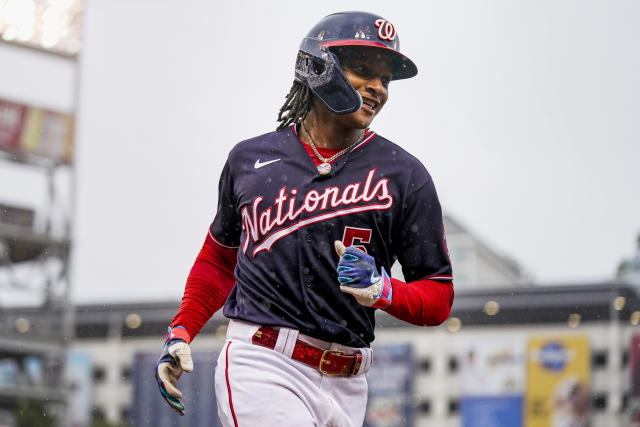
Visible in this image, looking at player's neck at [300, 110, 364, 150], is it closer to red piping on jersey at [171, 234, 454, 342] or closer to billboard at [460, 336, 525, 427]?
red piping on jersey at [171, 234, 454, 342]

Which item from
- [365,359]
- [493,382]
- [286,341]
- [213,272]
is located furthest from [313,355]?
[493,382]

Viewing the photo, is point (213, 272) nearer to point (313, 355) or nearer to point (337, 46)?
point (313, 355)

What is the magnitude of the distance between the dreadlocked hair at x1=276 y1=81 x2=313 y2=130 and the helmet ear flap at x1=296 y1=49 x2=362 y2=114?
0.13m

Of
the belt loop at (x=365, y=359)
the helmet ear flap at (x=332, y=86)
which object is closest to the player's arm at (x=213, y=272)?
the helmet ear flap at (x=332, y=86)

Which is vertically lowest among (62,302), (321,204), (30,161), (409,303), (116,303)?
(116,303)

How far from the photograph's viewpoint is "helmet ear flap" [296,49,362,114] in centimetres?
341

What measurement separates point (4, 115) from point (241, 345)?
37594 millimetres

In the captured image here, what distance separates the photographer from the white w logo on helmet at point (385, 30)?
3440 millimetres

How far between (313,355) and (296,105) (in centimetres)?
89

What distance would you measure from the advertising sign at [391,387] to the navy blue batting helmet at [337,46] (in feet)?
202

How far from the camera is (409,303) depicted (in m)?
3.20

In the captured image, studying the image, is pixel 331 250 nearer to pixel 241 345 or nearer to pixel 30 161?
pixel 241 345

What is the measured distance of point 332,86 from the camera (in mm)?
3453

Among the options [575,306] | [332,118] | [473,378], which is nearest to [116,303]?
[473,378]
